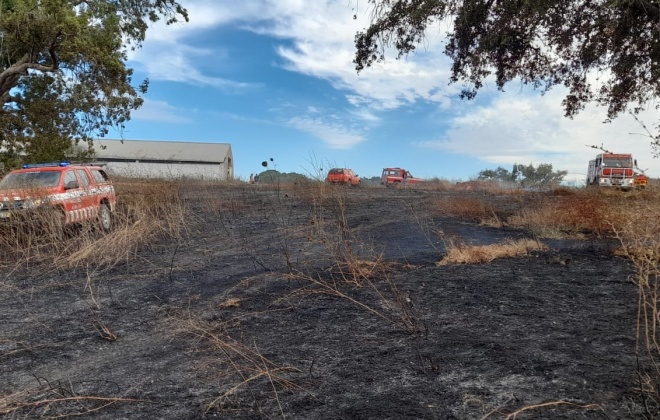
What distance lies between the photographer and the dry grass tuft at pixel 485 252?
7895 mm

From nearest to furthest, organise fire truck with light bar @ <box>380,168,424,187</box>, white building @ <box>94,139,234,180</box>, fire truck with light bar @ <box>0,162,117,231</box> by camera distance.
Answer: fire truck with light bar @ <box>0,162,117,231</box> → fire truck with light bar @ <box>380,168,424,187</box> → white building @ <box>94,139,234,180</box>

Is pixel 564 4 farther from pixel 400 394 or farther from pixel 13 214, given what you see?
pixel 13 214

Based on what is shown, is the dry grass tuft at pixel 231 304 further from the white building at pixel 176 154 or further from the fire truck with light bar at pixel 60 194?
the white building at pixel 176 154

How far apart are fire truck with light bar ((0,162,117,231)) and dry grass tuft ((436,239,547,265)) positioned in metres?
7.69

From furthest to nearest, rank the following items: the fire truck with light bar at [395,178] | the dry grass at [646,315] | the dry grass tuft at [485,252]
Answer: the fire truck with light bar at [395,178], the dry grass tuft at [485,252], the dry grass at [646,315]

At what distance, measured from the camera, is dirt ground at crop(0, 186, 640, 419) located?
3369 mm

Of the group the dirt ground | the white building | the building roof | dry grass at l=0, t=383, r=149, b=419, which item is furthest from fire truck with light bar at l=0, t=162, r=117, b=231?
the building roof

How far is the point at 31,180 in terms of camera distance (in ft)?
36.6

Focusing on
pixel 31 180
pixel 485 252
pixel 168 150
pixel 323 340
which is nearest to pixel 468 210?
pixel 485 252

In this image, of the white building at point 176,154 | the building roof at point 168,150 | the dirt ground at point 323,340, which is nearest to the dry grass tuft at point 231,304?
the dirt ground at point 323,340

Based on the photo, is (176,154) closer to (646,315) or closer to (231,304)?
(231,304)

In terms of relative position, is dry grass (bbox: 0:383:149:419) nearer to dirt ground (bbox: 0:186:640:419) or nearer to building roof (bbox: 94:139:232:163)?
dirt ground (bbox: 0:186:640:419)

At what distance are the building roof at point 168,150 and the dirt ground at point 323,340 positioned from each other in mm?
48290

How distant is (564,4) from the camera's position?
434 inches
